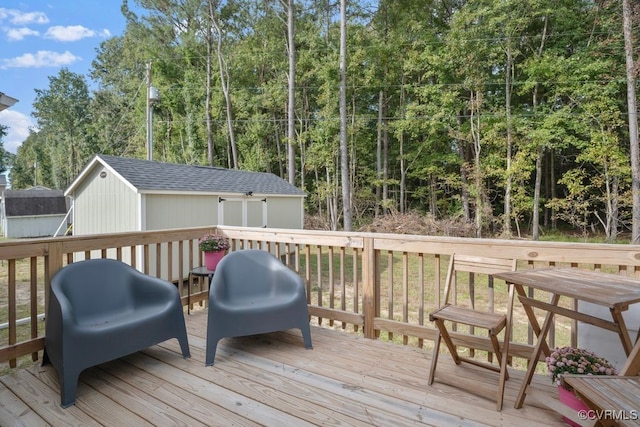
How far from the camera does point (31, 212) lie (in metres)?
16.4

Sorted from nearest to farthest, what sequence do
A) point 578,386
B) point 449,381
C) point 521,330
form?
point 578,386
point 449,381
point 521,330

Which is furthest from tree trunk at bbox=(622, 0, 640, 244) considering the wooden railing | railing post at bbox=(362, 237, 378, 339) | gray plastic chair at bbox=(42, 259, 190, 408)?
gray plastic chair at bbox=(42, 259, 190, 408)

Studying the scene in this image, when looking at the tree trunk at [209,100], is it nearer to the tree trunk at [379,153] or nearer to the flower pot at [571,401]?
the tree trunk at [379,153]

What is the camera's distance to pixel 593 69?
33.4ft

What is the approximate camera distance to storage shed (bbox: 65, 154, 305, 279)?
22.8 feet

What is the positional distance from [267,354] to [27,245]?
6.14 feet

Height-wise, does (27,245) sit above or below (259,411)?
above

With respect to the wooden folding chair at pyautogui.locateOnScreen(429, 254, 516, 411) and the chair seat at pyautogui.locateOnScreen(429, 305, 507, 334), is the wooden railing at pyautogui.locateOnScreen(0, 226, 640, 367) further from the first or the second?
the chair seat at pyautogui.locateOnScreen(429, 305, 507, 334)

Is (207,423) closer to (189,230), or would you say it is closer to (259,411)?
(259,411)

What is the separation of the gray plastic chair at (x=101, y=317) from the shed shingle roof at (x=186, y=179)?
15.7 ft

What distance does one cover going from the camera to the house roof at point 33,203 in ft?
52.6

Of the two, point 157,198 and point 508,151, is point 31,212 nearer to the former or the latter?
point 157,198

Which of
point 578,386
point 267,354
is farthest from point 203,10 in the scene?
point 578,386

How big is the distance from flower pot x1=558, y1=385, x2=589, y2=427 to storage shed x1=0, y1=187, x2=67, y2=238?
19566 millimetres
